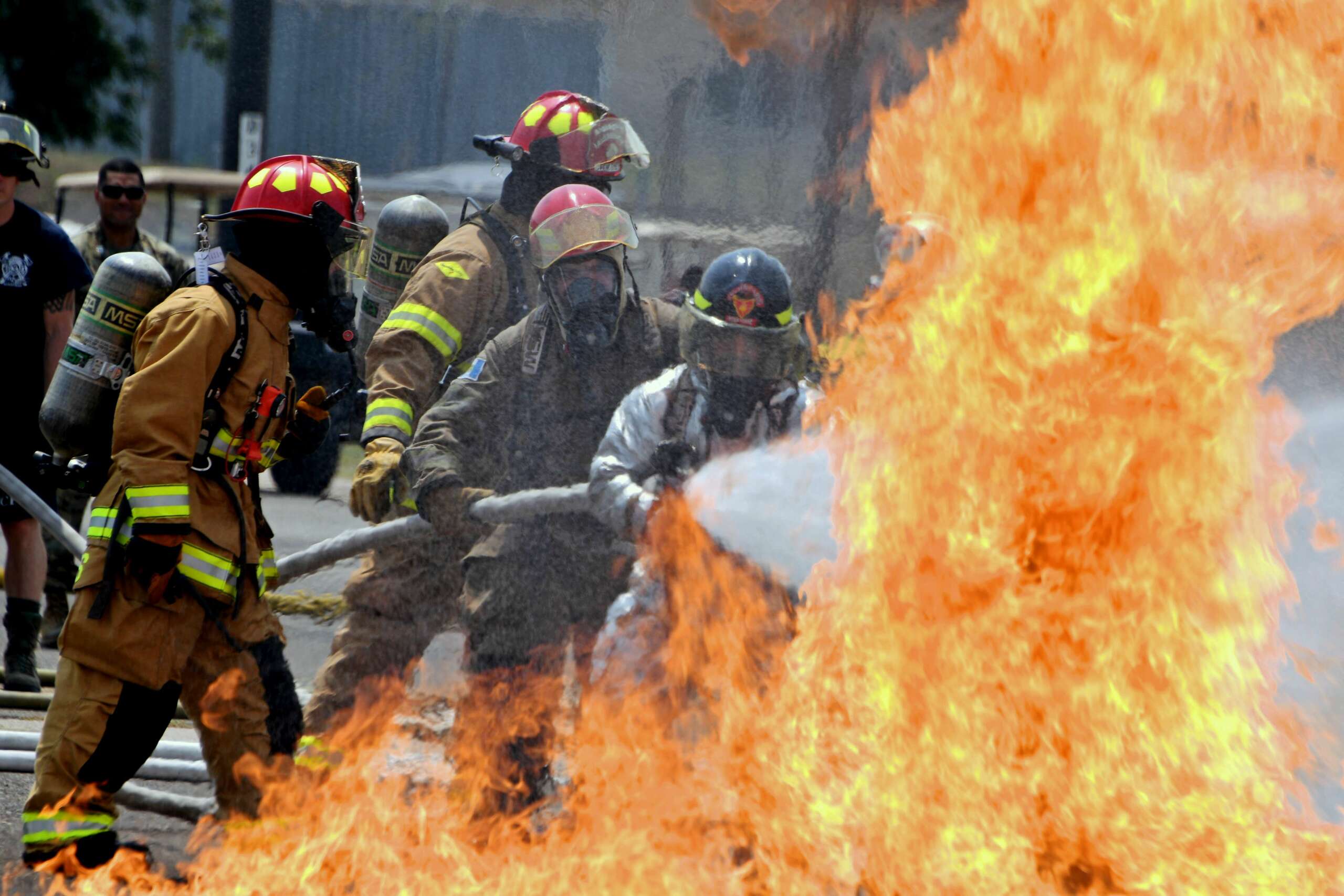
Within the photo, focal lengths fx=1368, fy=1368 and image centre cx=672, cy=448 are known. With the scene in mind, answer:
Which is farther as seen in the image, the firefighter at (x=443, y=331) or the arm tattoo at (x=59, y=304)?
the arm tattoo at (x=59, y=304)

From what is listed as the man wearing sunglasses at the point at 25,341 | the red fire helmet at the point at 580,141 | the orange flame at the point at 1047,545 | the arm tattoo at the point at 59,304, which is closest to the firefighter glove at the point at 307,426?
the orange flame at the point at 1047,545

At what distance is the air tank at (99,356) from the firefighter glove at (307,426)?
0.40 m

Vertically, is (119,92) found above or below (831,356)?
above

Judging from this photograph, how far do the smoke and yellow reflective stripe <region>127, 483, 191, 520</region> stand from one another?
1.26m

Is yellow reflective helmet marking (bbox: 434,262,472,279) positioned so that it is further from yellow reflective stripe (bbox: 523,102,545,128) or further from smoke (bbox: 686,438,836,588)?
smoke (bbox: 686,438,836,588)

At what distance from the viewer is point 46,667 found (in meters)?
4.95

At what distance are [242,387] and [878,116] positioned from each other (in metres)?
1.75

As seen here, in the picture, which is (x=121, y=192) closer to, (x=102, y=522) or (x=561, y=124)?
(x=561, y=124)

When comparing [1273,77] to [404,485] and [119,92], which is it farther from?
[119,92]

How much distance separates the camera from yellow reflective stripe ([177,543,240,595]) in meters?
3.07

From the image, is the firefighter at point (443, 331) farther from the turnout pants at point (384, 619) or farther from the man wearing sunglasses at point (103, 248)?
the man wearing sunglasses at point (103, 248)

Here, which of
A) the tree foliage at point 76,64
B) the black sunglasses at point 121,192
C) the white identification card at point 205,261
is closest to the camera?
the white identification card at point 205,261

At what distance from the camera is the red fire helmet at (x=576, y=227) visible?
375 cm

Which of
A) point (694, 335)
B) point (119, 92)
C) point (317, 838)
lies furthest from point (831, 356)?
point (119, 92)
